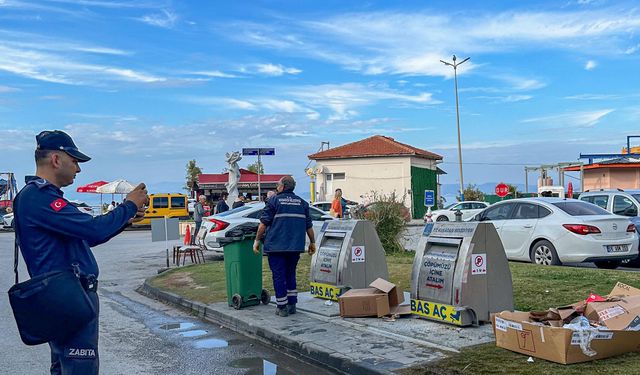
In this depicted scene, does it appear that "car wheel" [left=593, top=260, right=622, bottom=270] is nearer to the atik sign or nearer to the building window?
the atik sign

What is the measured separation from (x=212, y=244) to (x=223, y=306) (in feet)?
23.6

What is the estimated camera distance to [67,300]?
11.9ft

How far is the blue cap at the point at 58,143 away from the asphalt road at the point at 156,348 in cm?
315

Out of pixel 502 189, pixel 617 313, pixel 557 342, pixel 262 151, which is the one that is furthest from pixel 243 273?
pixel 502 189

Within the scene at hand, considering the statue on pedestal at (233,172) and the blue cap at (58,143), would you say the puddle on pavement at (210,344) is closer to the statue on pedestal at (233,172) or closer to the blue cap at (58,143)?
the blue cap at (58,143)

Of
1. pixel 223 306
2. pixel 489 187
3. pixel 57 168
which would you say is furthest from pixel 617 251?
pixel 489 187

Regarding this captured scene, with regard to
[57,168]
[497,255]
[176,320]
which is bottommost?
[176,320]

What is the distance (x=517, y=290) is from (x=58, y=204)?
7425mm

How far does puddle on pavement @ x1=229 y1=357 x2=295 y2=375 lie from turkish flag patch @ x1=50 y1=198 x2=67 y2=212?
124 inches

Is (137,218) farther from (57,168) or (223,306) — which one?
(223,306)

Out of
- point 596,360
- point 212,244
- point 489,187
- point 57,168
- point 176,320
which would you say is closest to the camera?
point 57,168

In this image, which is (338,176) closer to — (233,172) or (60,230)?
(233,172)

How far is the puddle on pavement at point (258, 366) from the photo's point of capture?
248 inches

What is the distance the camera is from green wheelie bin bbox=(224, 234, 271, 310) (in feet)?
30.3
